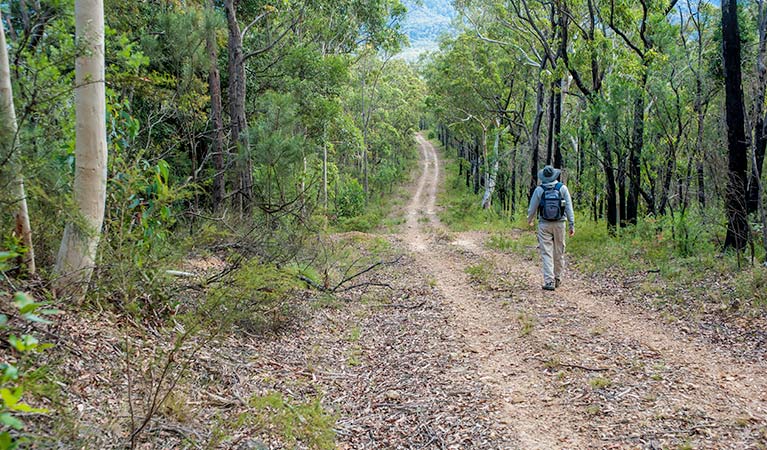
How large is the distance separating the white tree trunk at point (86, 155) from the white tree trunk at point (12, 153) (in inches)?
10.1

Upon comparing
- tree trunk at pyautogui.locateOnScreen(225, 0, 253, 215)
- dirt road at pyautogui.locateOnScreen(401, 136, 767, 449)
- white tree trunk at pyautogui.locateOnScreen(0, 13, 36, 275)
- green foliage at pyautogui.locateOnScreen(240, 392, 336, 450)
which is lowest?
dirt road at pyautogui.locateOnScreen(401, 136, 767, 449)

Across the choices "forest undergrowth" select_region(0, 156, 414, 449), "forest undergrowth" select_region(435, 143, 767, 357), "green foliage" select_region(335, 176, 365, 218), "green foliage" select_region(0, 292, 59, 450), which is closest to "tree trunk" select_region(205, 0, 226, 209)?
"forest undergrowth" select_region(0, 156, 414, 449)

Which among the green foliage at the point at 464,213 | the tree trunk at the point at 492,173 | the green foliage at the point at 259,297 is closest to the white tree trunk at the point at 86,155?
the green foliage at the point at 259,297

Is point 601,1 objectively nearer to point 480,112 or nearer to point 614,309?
point 614,309

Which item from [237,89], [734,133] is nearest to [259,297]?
[237,89]

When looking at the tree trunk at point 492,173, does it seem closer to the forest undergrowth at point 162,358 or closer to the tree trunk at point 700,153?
the tree trunk at point 700,153

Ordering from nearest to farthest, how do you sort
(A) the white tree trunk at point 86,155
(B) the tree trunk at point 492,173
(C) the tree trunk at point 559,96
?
(A) the white tree trunk at point 86,155
(C) the tree trunk at point 559,96
(B) the tree trunk at point 492,173

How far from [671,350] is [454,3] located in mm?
20380

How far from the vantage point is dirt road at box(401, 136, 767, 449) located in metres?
3.69

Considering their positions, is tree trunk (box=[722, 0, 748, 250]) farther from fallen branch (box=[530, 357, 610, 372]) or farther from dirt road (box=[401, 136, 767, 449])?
fallen branch (box=[530, 357, 610, 372])

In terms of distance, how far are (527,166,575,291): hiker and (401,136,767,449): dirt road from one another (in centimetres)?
39

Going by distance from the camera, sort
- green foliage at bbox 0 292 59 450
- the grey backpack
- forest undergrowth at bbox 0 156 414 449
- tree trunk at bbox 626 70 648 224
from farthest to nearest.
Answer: tree trunk at bbox 626 70 648 224 → the grey backpack → forest undergrowth at bbox 0 156 414 449 → green foliage at bbox 0 292 59 450

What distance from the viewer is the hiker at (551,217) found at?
804 cm

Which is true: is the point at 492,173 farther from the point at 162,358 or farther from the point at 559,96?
the point at 162,358
